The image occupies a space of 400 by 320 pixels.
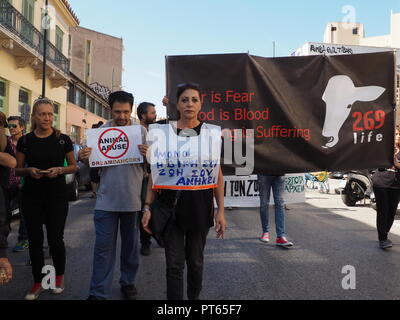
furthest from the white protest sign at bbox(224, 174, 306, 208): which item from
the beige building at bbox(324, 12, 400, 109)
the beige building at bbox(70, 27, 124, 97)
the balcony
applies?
the beige building at bbox(324, 12, 400, 109)

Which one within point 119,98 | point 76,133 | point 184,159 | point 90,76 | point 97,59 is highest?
point 97,59

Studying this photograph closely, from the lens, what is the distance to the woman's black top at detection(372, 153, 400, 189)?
18.0 feet

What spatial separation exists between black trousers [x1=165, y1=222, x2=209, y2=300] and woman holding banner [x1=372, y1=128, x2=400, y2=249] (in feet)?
12.4

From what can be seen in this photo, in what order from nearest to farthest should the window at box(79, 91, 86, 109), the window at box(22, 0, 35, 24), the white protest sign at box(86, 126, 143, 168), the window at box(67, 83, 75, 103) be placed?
1. the white protest sign at box(86, 126, 143, 168)
2. the window at box(22, 0, 35, 24)
3. the window at box(67, 83, 75, 103)
4. the window at box(79, 91, 86, 109)

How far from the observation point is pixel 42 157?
3592 mm

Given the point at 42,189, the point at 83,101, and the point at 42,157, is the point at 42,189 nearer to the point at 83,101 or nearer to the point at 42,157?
the point at 42,157

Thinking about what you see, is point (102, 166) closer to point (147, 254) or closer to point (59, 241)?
point (59, 241)

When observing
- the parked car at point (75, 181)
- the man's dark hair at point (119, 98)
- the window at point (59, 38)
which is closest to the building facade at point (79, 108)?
the window at point (59, 38)

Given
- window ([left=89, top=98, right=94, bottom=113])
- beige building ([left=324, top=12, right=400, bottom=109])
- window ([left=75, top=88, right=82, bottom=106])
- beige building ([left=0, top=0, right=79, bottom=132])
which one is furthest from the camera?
beige building ([left=324, top=12, right=400, bottom=109])

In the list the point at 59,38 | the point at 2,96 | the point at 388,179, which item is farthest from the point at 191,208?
the point at 59,38

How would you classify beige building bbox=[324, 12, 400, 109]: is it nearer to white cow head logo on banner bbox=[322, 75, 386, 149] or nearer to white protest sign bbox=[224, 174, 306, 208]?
white protest sign bbox=[224, 174, 306, 208]

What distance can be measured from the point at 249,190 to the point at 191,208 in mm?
5548

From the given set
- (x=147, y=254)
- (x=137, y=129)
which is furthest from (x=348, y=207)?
(x=137, y=129)

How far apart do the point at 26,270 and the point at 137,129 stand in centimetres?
232
